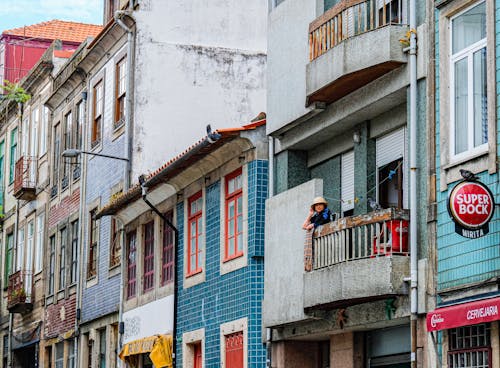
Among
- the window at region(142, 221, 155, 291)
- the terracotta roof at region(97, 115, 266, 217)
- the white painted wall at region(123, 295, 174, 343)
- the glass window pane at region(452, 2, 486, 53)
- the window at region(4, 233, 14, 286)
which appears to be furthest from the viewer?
the window at region(4, 233, 14, 286)

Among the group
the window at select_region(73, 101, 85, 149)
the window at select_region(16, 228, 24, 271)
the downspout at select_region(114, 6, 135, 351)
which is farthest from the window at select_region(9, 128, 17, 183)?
the downspout at select_region(114, 6, 135, 351)

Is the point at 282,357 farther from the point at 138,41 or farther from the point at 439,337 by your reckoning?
the point at 138,41

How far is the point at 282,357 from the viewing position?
22.8m

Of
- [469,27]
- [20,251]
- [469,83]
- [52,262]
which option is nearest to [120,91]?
[52,262]

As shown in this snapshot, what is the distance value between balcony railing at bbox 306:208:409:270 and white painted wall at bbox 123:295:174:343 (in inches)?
312

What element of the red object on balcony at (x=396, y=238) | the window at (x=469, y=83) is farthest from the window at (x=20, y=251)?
the window at (x=469, y=83)

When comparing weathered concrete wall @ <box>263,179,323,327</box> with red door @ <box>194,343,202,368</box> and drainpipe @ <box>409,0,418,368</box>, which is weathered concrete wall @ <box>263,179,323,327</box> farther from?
red door @ <box>194,343,202,368</box>

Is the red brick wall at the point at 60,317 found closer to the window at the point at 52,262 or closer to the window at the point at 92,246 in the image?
the window at the point at 52,262

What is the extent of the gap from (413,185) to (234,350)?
23.7 ft

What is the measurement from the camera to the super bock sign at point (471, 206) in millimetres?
16047

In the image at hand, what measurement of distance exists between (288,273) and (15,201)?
23.8 meters

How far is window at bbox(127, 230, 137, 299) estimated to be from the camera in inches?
1220

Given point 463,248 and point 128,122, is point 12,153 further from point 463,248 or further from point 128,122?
point 463,248

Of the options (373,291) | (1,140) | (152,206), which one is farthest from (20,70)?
(373,291)
